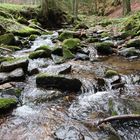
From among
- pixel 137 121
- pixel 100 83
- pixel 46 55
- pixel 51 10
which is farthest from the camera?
pixel 51 10

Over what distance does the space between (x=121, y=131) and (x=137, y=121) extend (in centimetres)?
43

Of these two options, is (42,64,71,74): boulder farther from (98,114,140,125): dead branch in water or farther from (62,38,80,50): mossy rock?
(98,114,140,125): dead branch in water

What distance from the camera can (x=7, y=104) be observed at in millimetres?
5469

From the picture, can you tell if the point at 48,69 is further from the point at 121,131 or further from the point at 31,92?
the point at 121,131

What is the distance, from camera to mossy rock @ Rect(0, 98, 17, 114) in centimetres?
535

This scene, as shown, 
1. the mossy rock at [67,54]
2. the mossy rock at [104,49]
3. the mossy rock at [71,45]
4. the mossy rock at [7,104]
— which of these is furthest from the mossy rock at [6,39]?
the mossy rock at [7,104]

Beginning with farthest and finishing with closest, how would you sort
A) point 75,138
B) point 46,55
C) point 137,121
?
point 46,55
point 137,121
point 75,138

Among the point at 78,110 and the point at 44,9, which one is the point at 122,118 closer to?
the point at 78,110

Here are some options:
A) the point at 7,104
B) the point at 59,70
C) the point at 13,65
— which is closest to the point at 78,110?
the point at 7,104

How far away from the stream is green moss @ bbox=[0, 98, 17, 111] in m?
0.13

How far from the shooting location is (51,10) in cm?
2314

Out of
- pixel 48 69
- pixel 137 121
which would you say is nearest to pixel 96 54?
pixel 48 69

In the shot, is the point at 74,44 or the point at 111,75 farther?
the point at 74,44

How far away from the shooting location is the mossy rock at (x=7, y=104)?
5.35 metres
